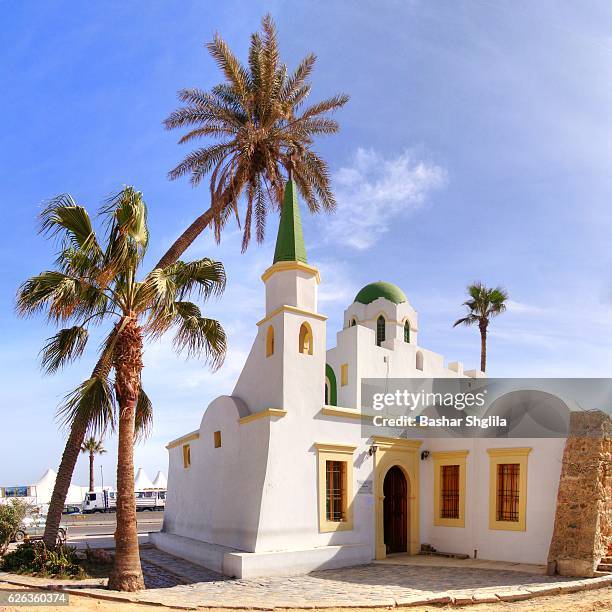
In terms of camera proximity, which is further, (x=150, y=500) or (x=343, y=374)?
(x=150, y=500)

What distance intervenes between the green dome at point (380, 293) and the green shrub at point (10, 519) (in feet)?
48.0

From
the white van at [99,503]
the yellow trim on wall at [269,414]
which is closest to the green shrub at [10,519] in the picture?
the yellow trim on wall at [269,414]

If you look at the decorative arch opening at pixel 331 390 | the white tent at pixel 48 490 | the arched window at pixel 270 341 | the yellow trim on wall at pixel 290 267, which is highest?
the yellow trim on wall at pixel 290 267

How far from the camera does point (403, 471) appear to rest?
16.8m

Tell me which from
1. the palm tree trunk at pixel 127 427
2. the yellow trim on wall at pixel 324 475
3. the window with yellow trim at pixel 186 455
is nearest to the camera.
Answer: the palm tree trunk at pixel 127 427

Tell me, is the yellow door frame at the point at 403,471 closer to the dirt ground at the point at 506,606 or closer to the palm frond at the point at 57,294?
the dirt ground at the point at 506,606

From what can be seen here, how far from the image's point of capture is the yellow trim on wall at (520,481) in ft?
48.7

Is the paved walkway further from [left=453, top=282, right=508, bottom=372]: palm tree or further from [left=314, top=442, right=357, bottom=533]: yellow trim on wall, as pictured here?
[left=453, top=282, right=508, bottom=372]: palm tree

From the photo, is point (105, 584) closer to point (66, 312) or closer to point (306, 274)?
point (66, 312)

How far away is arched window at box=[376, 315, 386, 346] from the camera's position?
23641 mm

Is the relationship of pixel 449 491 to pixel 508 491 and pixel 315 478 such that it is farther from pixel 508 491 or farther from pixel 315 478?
pixel 315 478

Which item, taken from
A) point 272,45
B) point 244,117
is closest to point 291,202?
point 244,117

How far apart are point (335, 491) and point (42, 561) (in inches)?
272

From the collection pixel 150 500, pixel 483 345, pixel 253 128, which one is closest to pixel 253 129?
pixel 253 128
